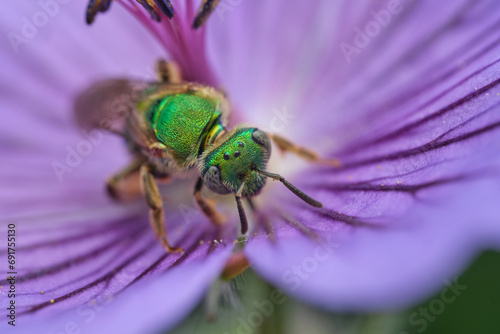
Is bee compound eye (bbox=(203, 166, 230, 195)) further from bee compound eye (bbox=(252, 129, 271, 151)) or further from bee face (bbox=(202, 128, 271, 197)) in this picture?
bee compound eye (bbox=(252, 129, 271, 151))

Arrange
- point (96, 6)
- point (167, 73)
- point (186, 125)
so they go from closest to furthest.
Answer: point (186, 125), point (96, 6), point (167, 73)

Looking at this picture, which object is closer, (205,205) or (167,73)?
(205,205)

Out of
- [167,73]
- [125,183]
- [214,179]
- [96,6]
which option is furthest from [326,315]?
[96,6]

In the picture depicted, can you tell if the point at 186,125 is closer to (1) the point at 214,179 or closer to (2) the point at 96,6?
(1) the point at 214,179

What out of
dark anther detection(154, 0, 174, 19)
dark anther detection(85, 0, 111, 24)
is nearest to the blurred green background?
dark anther detection(154, 0, 174, 19)

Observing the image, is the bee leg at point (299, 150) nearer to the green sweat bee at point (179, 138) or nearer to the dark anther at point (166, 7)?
the green sweat bee at point (179, 138)

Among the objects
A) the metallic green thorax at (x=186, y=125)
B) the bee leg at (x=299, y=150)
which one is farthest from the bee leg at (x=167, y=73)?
the bee leg at (x=299, y=150)

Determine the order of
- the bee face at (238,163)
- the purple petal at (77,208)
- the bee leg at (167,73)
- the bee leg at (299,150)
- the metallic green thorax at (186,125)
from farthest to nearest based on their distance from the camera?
the bee leg at (167,73)
the bee leg at (299,150)
the metallic green thorax at (186,125)
the bee face at (238,163)
the purple petal at (77,208)
